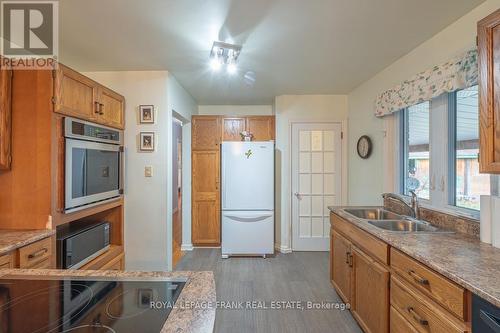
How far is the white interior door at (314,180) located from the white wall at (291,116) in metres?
0.09

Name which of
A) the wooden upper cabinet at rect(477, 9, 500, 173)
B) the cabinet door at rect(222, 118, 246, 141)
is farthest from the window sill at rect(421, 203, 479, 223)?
the cabinet door at rect(222, 118, 246, 141)

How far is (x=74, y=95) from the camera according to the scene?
6.51ft

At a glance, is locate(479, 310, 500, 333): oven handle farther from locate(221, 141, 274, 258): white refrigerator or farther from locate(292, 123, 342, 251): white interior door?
locate(292, 123, 342, 251): white interior door

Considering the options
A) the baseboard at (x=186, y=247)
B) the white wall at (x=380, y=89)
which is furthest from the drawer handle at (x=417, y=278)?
the baseboard at (x=186, y=247)

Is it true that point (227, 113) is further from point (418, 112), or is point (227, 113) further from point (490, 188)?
point (490, 188)

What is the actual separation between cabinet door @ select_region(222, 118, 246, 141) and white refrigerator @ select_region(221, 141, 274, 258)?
0.45 m

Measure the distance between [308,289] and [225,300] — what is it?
35.0 inches

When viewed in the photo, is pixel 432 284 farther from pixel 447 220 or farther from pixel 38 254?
pixel 38 254

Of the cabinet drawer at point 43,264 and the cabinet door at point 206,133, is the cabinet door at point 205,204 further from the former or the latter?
the cabinet drawer at point 43,264

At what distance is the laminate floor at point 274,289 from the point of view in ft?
6.94

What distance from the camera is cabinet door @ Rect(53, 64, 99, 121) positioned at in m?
1.83

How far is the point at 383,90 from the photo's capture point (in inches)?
110

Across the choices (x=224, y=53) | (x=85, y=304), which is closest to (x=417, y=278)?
(x=85, y=304)

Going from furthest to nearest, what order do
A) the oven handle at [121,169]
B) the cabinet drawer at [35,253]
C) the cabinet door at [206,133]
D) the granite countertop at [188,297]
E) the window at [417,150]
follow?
1. the cabinet door at [206,133]
2. the oven handle at [121,169]
3. the window at [417,150]
4. the cabinet drawer at [35,253]
5. the granite countertop at [188,297]
